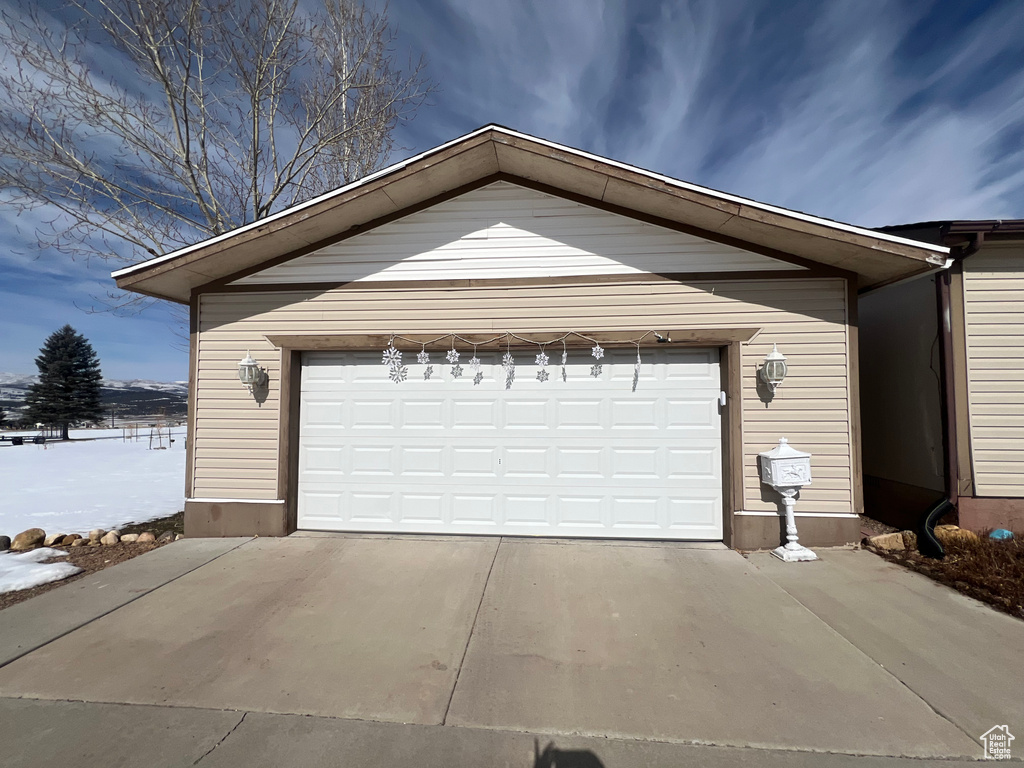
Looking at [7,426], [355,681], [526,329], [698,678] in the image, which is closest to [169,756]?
[355,681]

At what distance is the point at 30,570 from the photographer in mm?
4234

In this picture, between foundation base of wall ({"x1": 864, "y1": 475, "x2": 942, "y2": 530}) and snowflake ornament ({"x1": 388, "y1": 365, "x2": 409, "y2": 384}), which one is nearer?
foundation base of wall ({"x1": 864, "y1": 475, "x2": 942, "y2": 530})

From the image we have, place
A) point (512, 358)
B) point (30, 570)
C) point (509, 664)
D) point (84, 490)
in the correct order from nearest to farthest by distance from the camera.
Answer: point (509, 664)
point (30, 570)
point (512, 358)
point (84, 490)

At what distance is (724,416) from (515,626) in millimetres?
3273

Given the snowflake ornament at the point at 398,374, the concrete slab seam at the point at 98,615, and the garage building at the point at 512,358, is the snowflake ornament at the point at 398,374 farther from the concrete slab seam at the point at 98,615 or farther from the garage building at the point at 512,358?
the concrete slab seam at the point at 98,615

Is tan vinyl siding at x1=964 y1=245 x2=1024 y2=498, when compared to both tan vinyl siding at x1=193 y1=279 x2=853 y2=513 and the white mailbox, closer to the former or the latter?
tan vinyl siding at x1=193 y1=279 x2=853 y2=513

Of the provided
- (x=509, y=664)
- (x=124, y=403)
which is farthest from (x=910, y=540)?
(x=124, y=403)

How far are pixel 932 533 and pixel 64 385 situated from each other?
128 feet

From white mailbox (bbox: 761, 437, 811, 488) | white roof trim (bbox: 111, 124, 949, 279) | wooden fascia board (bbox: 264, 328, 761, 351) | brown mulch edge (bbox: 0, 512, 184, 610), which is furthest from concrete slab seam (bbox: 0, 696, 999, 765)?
white roof trim (bbox: 111, 124, 949, 279)

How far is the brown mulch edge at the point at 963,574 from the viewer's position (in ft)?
11.6

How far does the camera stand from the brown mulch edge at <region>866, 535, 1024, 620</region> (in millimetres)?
3529

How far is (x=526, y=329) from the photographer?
16.9 feet

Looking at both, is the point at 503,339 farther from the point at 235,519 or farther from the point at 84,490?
the point at 84,490

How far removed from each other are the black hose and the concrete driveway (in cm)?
53
